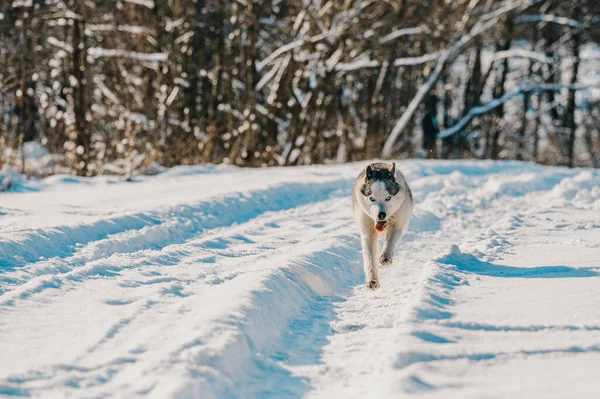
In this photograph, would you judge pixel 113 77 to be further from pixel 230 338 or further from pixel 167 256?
pixel 230 338

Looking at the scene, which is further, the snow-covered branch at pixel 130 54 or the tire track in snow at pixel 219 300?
the snow-covered branch at pixel 130 54

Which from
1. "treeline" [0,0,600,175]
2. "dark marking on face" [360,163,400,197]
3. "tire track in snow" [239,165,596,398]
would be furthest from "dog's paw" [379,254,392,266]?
"treeline" [0,0,600,175]

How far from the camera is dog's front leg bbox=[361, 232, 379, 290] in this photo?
5.18 m

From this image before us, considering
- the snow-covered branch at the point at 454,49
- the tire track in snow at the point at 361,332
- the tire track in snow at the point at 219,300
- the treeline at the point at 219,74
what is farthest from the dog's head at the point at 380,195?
the snow-covered branch at the point at 454,49

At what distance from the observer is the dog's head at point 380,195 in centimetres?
514

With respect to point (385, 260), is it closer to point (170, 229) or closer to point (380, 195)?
point (380, 195)

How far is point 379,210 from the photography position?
5.12m

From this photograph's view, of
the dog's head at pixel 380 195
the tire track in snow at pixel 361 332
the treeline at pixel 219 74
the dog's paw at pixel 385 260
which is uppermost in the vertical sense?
the treeline at pixel 219 74

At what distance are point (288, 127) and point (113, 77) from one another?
5.13m

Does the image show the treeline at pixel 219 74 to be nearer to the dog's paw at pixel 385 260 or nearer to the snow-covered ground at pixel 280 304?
the snow-covered ground at pixel 280 304

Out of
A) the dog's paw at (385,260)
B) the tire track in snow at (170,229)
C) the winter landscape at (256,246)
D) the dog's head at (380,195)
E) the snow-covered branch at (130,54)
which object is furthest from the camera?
the snow-covered branch at (130,54)

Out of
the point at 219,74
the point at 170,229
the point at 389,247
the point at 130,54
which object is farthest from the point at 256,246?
the point at 219,74

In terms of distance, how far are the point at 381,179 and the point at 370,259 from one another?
0.67 meters

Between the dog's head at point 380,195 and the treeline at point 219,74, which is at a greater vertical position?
the treeline at point 219,74
